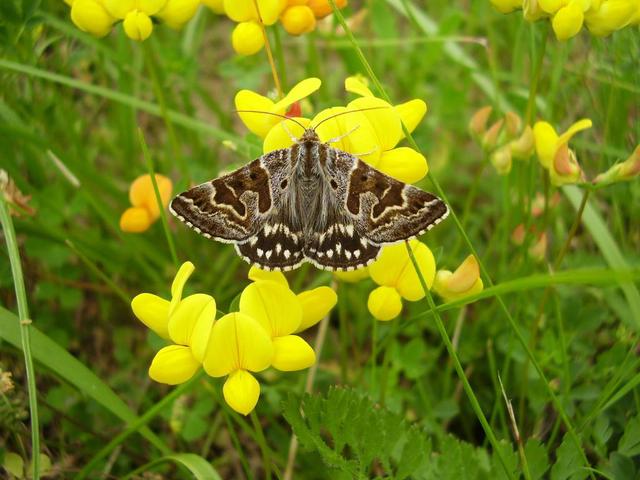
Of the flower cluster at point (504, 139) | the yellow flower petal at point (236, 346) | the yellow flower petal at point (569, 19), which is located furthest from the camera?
the flower cluster at point (504, 139)

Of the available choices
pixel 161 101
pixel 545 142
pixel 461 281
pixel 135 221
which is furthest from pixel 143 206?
pixel 545 142

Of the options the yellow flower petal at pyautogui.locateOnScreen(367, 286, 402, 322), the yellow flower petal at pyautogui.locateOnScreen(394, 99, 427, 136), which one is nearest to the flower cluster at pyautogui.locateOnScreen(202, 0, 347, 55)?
the yellow flower petal at pyautogui.locateOnScreen(394, 99, 427, 136)

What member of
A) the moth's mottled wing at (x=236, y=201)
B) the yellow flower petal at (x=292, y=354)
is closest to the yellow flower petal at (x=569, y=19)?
the moth's mottled wing at (x=236, y=201)

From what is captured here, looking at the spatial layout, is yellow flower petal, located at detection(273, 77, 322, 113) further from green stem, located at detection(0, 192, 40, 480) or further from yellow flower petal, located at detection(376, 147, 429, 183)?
green stem, located at detection(0, 192, 40, 480)

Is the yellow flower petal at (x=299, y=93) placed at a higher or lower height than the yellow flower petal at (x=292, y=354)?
higher

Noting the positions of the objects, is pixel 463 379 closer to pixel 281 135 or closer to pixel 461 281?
pixel 461 281

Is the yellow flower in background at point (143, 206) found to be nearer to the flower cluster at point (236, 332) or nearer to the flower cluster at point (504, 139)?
the flower cluster at point (236, 332)
